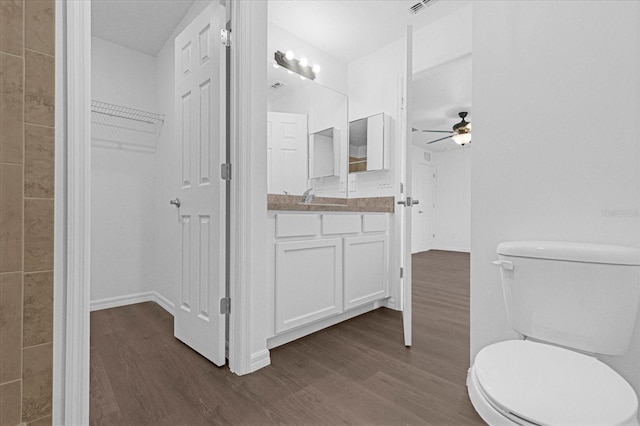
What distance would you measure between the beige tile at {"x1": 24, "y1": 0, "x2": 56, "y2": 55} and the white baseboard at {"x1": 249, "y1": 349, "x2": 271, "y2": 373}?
1.49m

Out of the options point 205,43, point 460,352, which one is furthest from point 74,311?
point 460,352

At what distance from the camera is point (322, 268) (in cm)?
201

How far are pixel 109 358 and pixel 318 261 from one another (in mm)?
1333

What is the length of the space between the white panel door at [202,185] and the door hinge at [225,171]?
0.03m

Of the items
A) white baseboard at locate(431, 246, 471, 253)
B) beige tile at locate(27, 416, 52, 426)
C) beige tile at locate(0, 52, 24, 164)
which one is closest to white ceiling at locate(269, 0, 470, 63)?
beige tile at locate(0, 52, 24, 164)

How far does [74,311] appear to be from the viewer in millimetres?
939

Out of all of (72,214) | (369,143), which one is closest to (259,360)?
(72,214)

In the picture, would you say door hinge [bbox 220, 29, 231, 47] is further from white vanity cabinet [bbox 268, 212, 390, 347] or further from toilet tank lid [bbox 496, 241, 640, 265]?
toilet tank lid [bbox 496, 241, 640, 265]

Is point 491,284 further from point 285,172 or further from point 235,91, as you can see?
point 285,172

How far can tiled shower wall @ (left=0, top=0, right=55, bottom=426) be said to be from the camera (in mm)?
835

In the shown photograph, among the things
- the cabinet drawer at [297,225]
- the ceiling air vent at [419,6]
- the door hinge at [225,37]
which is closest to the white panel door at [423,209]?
the ceiling air vent at [419,6]

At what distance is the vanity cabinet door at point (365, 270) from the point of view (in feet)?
7.27

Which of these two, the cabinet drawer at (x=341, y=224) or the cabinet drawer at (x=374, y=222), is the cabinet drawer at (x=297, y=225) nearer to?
the cabinet drawer at (x=341, y=224)

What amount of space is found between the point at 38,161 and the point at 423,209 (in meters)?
6.81
